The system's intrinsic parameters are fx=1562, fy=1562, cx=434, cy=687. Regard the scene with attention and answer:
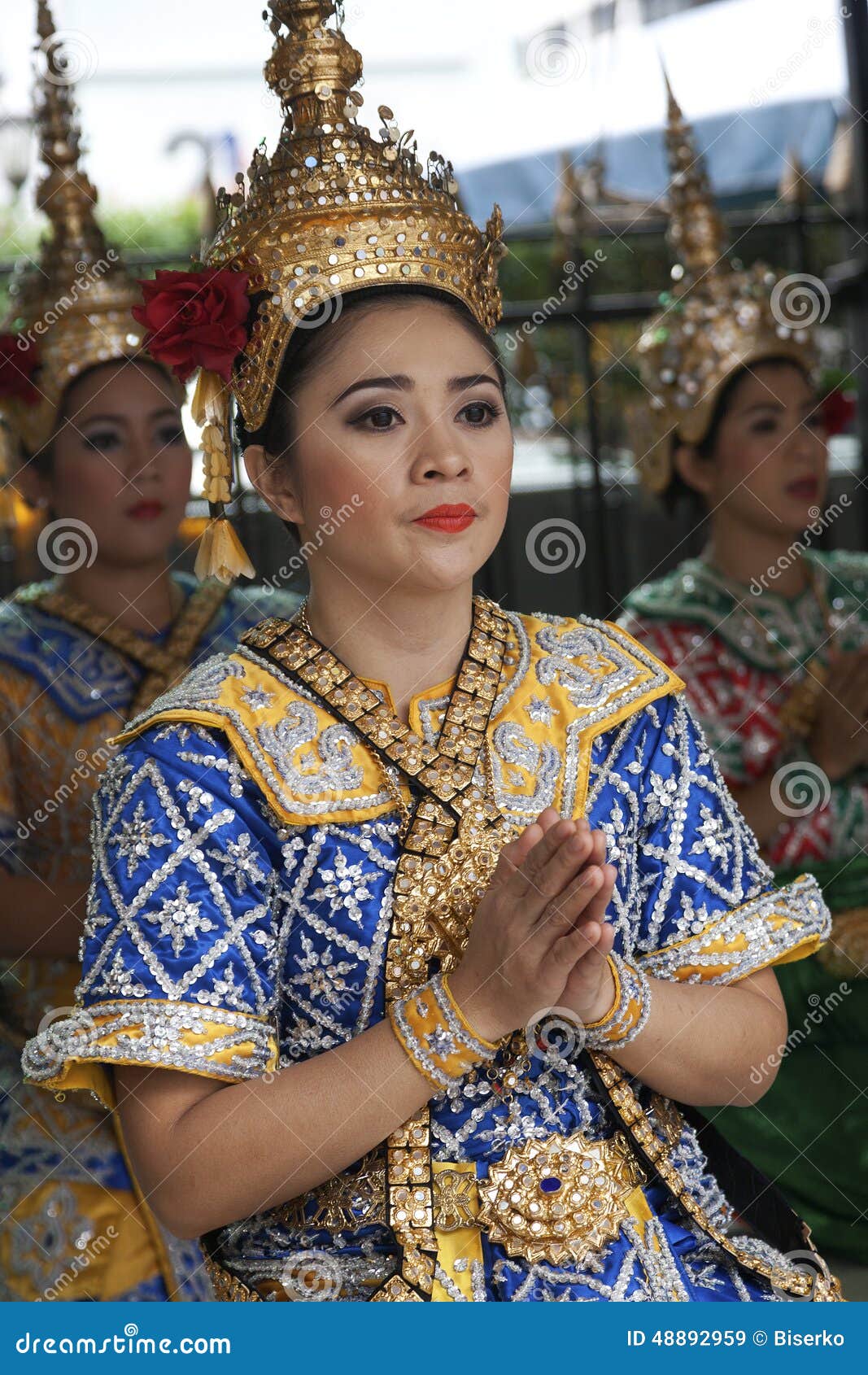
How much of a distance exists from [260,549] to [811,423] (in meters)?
1.89

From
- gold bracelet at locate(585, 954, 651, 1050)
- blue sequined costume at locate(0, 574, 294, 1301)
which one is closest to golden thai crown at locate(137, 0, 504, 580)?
gold bracelet at locate(585, 954, 651, 1050)

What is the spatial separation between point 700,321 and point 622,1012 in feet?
7.55

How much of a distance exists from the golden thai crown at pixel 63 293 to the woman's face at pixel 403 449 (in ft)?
4.33

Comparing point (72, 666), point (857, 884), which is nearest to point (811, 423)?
point (857, 884)

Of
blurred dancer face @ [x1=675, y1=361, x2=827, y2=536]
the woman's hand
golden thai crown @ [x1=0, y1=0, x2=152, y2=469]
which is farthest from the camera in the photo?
blurred dancer face @ [x1=675, y1=361, x2=827, y2=536]

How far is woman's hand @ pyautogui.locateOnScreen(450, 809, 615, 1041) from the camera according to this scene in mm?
1495

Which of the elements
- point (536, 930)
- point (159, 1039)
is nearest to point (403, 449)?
point (536, 930)

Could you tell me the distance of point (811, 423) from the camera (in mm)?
3523

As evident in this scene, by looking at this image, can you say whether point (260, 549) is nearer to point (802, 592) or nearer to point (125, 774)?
point (802, 592)

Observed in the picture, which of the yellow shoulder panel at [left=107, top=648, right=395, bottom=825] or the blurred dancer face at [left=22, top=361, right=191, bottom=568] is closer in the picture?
the yellow shoulder panel at [left=107, top=648, right=395, bottom=825]

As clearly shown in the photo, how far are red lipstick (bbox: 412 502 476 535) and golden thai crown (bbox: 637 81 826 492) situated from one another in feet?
6.34

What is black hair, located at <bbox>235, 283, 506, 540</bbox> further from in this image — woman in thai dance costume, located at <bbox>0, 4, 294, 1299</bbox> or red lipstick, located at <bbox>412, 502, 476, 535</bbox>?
woman in thai dance costume, located at <bbox>0, 4, 294, 1299</bbox>

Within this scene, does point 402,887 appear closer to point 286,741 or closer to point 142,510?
point 286,741

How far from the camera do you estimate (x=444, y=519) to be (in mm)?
1725
